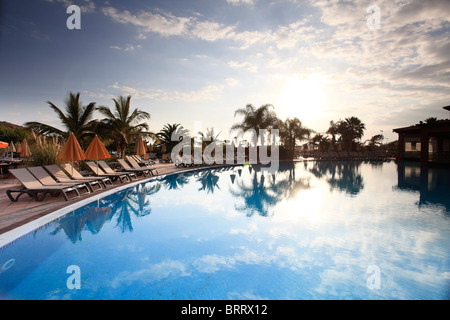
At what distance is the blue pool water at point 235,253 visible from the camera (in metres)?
3.15

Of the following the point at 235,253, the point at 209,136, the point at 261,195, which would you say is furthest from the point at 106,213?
the point at 209,136

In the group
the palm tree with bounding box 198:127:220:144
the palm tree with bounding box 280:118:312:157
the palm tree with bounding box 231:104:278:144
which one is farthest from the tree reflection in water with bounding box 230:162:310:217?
the palm tree with bounding box 280:118:312:157

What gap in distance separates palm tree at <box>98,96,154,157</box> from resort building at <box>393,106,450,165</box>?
21.1 metres

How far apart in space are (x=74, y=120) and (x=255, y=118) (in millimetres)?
16891

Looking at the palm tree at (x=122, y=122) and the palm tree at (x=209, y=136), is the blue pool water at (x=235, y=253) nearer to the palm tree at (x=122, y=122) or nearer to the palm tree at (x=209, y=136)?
the palm tree at (x=122, y=122)

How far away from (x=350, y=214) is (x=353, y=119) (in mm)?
41256

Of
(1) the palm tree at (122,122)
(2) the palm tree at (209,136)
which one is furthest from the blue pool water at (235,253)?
(2) the palm tree at (209,136)

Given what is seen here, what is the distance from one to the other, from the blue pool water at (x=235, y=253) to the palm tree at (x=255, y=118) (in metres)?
20.0

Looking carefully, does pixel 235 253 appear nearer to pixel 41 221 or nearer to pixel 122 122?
pixel 41 221

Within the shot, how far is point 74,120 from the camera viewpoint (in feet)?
59.7

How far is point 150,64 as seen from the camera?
1579cm

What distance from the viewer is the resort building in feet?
58.6

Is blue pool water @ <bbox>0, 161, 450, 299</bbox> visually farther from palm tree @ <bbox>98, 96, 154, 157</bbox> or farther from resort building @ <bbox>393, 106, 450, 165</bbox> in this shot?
palm tree @ <bbox>98, 96, 154, 157</bbox>
